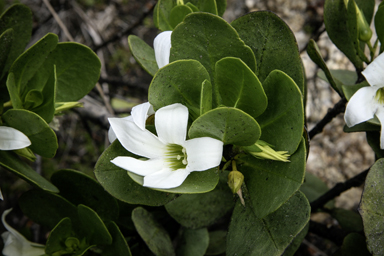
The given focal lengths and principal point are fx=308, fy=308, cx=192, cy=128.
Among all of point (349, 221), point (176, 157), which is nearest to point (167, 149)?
point (176, 157)

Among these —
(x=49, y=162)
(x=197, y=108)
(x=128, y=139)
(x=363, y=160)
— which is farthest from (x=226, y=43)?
(x=49, y=162)

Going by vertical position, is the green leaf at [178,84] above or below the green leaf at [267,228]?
above

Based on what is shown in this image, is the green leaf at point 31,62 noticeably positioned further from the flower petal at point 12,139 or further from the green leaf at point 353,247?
the green leaf at point 353,247

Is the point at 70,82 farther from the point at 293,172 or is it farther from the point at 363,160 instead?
A: the point at 363,160

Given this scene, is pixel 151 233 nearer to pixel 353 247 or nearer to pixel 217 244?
pixel 217 244

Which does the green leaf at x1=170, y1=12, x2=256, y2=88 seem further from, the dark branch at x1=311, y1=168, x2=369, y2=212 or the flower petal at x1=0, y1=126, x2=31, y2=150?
the dark branch at x1=311, y1=168, x2=369, y2=212

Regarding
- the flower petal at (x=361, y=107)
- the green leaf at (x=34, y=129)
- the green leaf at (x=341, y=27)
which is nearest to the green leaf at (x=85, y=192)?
the green leaf at (x=34, y=129)
